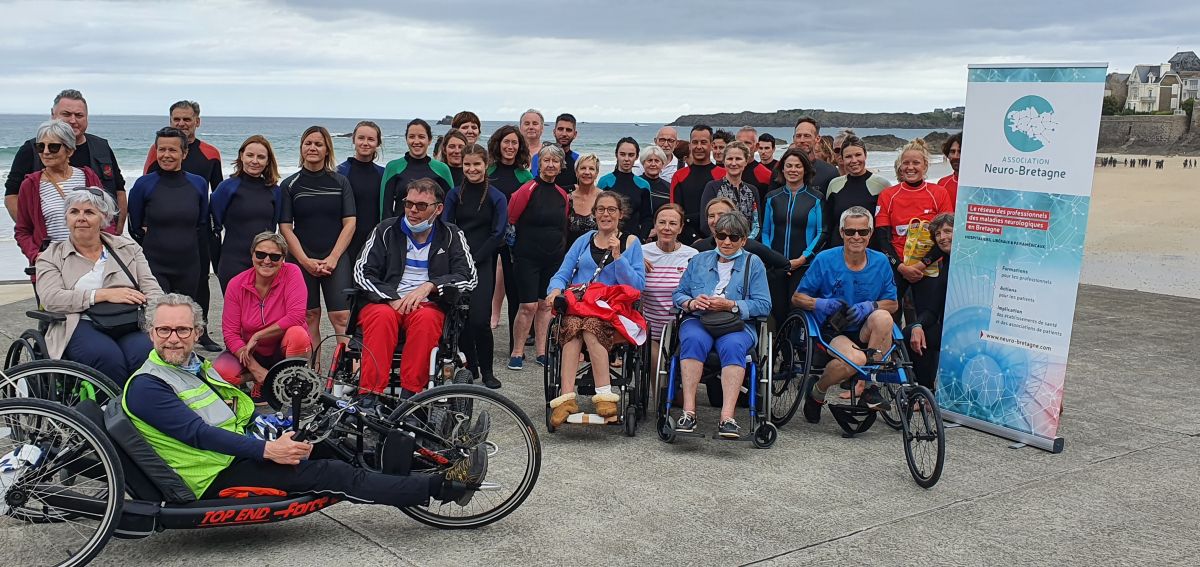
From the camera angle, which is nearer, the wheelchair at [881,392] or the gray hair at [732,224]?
the wheelchair at [881,392]

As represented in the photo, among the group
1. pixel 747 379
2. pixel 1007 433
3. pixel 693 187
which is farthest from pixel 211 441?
pixel 693 187

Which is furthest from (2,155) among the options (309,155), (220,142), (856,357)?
(856,357)

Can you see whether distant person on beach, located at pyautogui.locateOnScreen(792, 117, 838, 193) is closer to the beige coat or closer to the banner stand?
the banner stand

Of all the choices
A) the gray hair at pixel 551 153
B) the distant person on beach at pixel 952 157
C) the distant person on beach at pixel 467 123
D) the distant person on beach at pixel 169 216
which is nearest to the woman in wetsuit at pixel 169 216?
the distant person on beach at pixel 169 216

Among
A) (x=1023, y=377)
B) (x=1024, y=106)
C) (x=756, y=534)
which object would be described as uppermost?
(x=1024, y=106)

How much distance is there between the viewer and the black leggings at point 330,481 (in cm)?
341

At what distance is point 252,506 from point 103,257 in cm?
185

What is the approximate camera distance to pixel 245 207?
5.88m

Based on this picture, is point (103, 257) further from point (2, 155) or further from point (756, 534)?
point (2, 155)

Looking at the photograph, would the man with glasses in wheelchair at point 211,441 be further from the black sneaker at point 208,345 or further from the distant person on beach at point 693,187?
the distant person on beach at point 693,187

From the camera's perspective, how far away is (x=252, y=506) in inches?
134

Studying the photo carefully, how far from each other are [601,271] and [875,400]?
5.09 feet

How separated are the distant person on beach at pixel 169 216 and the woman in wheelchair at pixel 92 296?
1.13 metres

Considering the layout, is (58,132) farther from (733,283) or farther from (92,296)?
(733,283)
